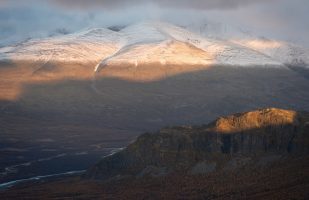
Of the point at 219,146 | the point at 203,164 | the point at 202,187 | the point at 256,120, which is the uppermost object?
the point at 256,120

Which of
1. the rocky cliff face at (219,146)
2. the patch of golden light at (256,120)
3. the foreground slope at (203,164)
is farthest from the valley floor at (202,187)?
the patch of golden light at (256,120)

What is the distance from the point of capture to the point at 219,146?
98938 mm

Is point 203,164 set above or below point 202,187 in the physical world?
above

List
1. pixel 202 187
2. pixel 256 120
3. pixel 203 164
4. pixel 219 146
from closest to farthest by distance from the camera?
pixel 202 187, pixel 203 164, pixel 219 146, pixel 256 120

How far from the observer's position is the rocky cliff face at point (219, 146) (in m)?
94.4

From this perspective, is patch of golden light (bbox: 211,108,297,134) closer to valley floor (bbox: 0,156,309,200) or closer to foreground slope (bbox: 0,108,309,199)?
foreground slope (bbox: 0,108,309,199)

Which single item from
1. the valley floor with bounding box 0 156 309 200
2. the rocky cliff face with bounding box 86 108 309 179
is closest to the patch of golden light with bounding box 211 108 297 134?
the rocky cliff face with bounding box 86 108 309 179

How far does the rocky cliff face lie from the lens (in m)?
94.4

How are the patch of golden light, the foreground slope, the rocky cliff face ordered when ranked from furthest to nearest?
1. the patch of golden light
2. the rocky cliff face
3. the foreground slope

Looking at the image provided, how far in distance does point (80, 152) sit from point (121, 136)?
105ft

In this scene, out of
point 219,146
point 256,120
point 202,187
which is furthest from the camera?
point 256,120

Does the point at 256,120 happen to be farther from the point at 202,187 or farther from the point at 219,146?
the point at 202,187

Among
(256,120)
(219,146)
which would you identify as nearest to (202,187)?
(219,146)

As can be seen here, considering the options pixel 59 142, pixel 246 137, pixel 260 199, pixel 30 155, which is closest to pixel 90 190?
pixel 246 137
